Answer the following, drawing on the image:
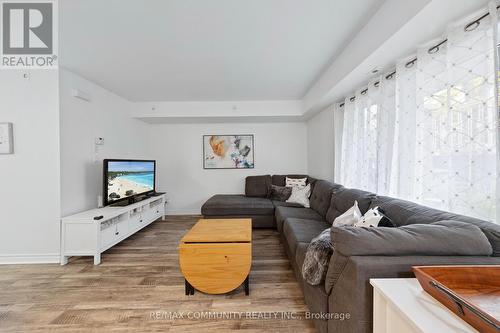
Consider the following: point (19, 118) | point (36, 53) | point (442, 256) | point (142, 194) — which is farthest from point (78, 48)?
point (442, 256)

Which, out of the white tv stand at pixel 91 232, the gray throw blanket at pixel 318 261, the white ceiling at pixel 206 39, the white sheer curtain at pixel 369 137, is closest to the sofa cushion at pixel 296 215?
the white sheer curtain at pixel 369 137

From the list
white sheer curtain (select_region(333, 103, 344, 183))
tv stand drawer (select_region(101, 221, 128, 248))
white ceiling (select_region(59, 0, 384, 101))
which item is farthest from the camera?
white sheer curtain (select_region(333, 103, 344, 183))

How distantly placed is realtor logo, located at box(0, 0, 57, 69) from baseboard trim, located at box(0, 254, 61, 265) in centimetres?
235

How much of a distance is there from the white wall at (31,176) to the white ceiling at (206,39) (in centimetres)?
55

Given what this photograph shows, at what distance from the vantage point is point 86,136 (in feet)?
10.1

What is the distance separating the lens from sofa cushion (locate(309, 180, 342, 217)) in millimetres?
3008

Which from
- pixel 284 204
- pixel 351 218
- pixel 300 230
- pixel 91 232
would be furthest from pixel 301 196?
pixel 91 232

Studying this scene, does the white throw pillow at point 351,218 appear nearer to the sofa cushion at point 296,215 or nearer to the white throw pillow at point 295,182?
the sofa cushion at point 296,215

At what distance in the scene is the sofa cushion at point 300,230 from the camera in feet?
6.89

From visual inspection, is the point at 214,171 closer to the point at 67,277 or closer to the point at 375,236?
the point at 67,277

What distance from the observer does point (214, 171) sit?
16.1ft

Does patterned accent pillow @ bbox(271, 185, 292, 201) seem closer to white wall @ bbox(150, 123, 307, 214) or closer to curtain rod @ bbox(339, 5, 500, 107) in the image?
white wall @ bbox(150, 123, 307, 214)

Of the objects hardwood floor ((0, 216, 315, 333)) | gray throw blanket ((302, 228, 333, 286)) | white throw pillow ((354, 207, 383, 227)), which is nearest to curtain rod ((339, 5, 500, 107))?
white throw pillow ((354, 207, 383, 227))

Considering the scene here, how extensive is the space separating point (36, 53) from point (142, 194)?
2359 mm
